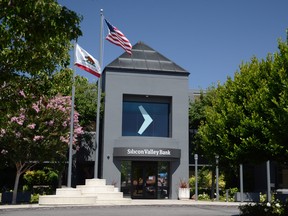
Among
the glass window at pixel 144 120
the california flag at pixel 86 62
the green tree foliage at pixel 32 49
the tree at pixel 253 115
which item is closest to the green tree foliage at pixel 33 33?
the green tree foliage at pixel 32 49

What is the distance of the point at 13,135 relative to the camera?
79.6ft

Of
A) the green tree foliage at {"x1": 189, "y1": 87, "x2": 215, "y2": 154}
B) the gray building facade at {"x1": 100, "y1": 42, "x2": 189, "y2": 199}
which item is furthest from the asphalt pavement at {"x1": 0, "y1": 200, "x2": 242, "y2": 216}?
the green tree foliage at {"x1": 189, "y1": 87, "x2": 215, "y2": 154}

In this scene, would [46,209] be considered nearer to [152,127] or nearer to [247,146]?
[247,146]

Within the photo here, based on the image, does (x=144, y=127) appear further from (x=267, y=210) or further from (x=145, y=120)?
(x=267, y=210)

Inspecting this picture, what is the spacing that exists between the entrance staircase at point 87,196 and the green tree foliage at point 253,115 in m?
8.55

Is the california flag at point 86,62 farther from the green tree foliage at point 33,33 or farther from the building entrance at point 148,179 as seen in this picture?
the green tree foliage at point 33,33

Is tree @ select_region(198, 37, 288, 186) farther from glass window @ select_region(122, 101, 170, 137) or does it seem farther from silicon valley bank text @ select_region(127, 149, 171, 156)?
glass window @ select_region(122, 101, 170, 137)

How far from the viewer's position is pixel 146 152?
101 feet

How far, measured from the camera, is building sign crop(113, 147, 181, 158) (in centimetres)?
3070

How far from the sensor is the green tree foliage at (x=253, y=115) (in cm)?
1488

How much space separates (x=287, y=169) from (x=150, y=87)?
13.4 m

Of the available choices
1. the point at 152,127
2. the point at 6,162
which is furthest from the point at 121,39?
the point at 6,162

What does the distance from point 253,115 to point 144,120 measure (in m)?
17.1

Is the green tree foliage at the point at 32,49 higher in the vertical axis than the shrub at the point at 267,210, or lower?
higher
